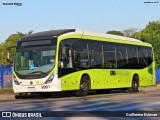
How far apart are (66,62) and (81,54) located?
1.38m

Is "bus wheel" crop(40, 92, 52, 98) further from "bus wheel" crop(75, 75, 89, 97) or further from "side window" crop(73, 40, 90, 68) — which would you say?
"side window" crop(73, 40, 90, 68)

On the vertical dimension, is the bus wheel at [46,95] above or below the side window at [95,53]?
below

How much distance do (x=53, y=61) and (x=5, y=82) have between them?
8.16m

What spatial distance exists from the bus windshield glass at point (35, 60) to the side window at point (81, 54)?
142cm

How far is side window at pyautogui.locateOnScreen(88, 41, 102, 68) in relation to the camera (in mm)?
24312

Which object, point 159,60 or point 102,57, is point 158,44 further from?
point 102,57

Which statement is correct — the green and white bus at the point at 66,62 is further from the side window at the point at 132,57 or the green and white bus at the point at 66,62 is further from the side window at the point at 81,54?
the side window at the point at 132,57

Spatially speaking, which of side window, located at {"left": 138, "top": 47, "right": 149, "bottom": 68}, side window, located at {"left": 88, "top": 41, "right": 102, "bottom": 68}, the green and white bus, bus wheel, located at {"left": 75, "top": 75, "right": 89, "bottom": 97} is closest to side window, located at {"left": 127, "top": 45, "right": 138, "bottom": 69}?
side window, located at {"left": 138, "top": 47, "right": 149, "bottom": 68}

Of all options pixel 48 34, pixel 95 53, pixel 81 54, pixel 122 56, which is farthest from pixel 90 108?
pixel 122 56

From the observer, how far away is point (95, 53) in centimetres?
2473

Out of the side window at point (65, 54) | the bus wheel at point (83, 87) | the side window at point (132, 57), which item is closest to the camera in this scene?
the side window at point (65, 54)

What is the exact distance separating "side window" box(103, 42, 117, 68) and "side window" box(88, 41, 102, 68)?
599 millimetres

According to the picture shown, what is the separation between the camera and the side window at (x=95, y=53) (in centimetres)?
2431

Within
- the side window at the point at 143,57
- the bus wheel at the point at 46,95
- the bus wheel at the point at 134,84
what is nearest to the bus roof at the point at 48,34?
the bus wheel at the point at 46,95
